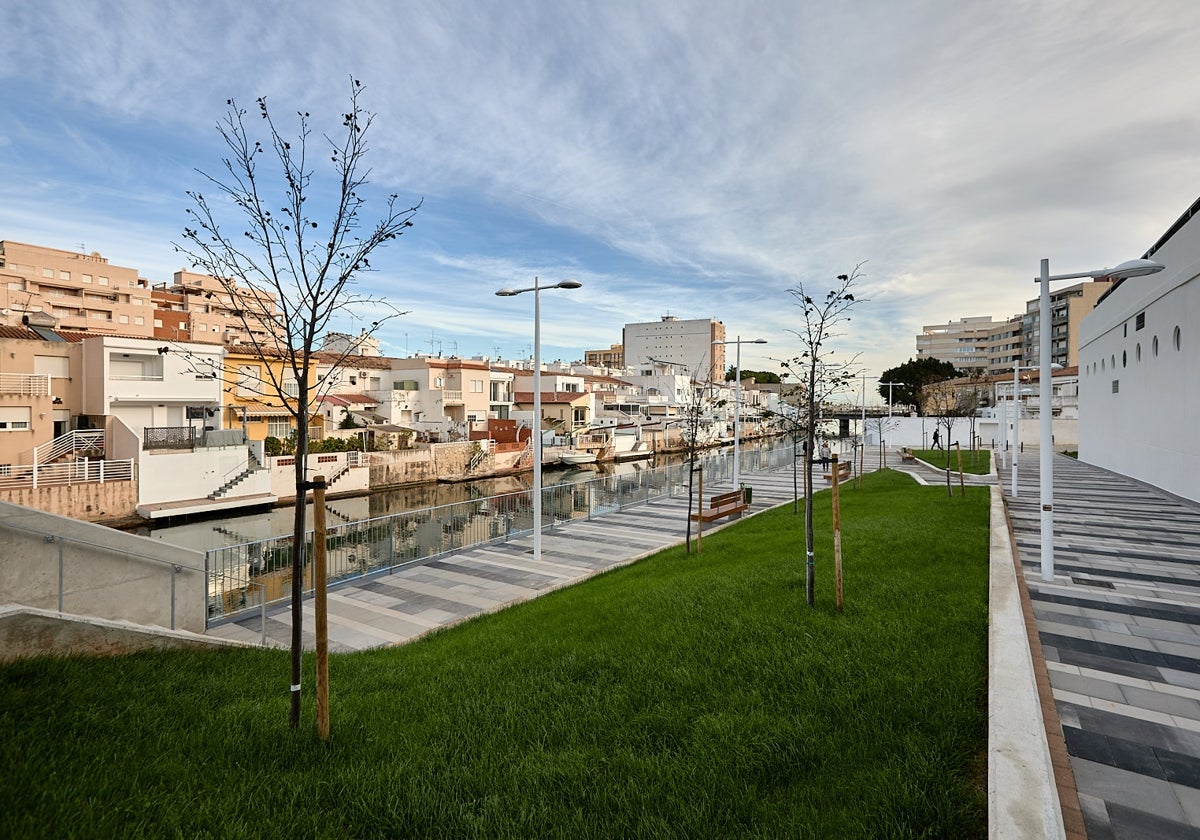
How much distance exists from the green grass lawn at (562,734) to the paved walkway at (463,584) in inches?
80.5

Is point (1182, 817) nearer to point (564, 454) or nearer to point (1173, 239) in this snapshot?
point (1173, 239)

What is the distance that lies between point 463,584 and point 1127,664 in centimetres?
914

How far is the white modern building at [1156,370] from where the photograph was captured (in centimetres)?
1510

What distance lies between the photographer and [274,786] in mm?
3398

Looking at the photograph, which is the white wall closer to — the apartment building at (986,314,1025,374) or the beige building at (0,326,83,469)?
the beige building at (0,326,83,469)

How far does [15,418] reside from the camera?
25438 millimetres

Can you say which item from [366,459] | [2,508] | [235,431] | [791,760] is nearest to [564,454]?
[366,459]

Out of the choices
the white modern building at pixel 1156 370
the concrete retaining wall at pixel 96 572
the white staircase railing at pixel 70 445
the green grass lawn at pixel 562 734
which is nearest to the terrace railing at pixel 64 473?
the white staircase railing at pixel 70 445

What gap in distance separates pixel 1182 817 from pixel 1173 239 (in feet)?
65.6

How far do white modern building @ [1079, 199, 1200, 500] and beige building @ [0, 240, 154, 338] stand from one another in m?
63.3

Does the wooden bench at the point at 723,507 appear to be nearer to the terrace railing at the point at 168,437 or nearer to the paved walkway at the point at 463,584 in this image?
the paved walkway at the point at 463,584

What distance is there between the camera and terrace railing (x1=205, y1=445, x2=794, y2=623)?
9.59 metres

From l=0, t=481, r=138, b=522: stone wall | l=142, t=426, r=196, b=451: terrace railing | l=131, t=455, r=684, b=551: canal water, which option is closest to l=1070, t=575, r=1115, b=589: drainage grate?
l=131, t=455, r=684, b=551: canal water

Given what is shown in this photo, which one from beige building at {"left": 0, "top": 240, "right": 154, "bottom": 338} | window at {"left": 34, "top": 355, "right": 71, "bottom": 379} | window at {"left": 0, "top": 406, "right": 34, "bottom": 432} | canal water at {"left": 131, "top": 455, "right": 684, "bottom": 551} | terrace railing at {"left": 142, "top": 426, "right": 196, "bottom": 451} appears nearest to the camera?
canal water at {"left": 131, "top": 455, "right": 684, "bottom": 551}
